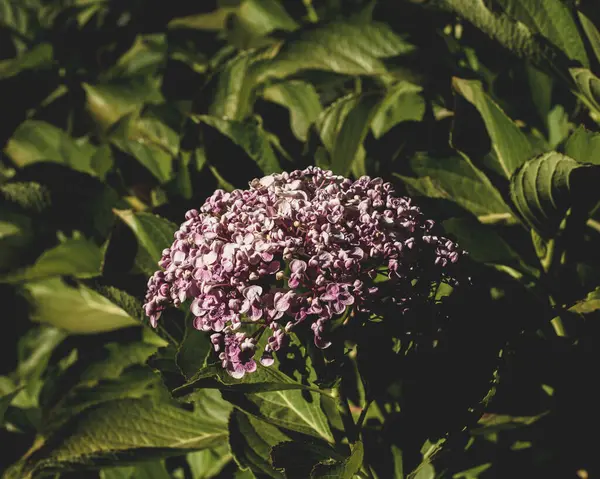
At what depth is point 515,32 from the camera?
1.11m

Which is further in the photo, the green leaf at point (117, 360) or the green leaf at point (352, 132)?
the green leaf at point (117, 360)

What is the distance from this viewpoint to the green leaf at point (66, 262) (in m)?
1.49

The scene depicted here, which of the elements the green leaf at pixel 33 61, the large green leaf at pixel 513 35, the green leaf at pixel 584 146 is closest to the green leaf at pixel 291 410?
the green leaf at pixel 584 146

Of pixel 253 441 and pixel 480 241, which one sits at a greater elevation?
pixel 480 241

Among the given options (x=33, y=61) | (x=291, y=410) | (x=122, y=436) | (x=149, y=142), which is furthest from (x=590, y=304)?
(x=33, y=61)

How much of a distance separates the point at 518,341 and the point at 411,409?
9.0 inches

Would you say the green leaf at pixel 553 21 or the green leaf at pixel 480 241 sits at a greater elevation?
the green leaf at pixel 553 21

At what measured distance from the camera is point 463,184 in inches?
51.1

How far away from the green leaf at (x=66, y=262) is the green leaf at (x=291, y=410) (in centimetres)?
63

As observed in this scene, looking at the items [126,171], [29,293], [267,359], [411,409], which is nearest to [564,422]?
[411,409]

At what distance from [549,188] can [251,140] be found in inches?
23.7

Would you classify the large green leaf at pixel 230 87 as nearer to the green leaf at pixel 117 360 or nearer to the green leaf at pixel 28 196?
the green leaf at pixel 28 196

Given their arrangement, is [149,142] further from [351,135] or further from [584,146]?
[584,146]

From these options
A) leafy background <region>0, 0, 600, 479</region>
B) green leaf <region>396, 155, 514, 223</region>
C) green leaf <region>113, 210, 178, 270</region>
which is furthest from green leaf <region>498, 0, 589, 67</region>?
green leaf <region>113, 210, 178, 270</region>
